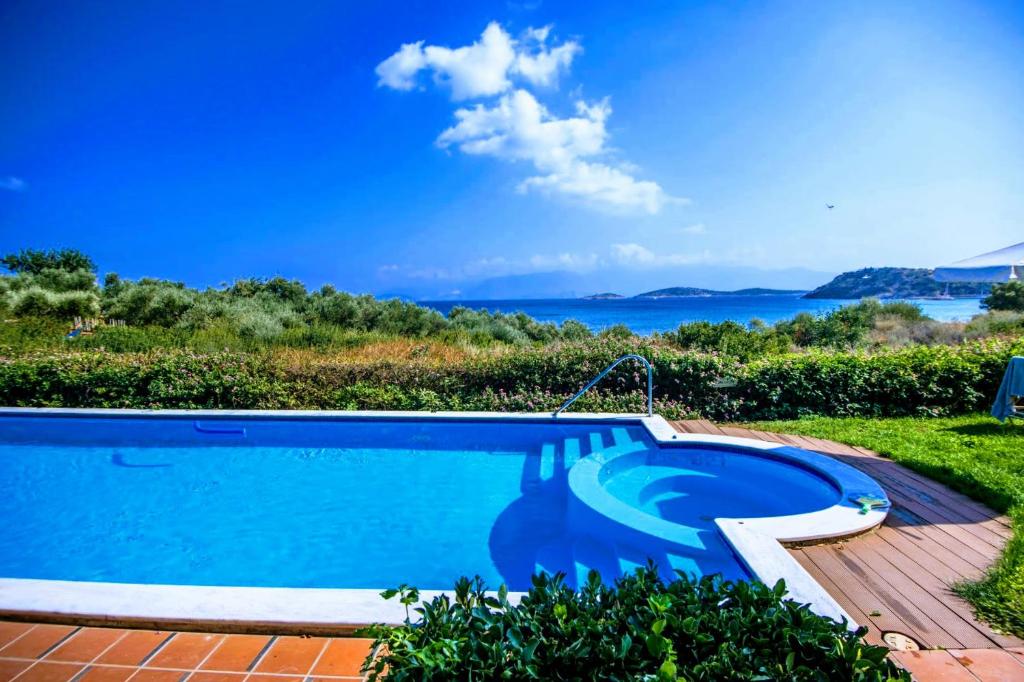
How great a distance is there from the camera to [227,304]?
643 inches

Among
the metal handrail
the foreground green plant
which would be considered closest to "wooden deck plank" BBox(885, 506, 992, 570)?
the foreground green plant

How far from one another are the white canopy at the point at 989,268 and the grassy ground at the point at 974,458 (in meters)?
1.70

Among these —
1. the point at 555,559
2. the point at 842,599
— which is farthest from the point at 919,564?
the point at 555,559

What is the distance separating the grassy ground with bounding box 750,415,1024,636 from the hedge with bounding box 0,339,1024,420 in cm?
54

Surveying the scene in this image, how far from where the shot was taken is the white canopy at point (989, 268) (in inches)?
200

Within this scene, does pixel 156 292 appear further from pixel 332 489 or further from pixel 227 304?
pixel 332 489

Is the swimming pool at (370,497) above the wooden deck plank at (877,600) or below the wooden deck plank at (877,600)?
below

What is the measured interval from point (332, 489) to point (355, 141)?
60.4ft

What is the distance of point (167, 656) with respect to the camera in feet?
7.12

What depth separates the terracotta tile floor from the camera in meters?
2.03

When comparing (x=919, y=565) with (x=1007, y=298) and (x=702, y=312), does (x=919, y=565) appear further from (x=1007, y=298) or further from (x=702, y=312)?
(x=702, y=312)

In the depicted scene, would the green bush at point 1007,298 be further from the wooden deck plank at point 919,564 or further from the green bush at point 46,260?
the green bush at point 46,260

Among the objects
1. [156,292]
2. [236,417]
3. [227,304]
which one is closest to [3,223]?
[156,292]

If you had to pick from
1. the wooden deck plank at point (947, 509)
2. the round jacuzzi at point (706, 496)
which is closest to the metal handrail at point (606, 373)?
the round jacuzzi at point (706, 496)
